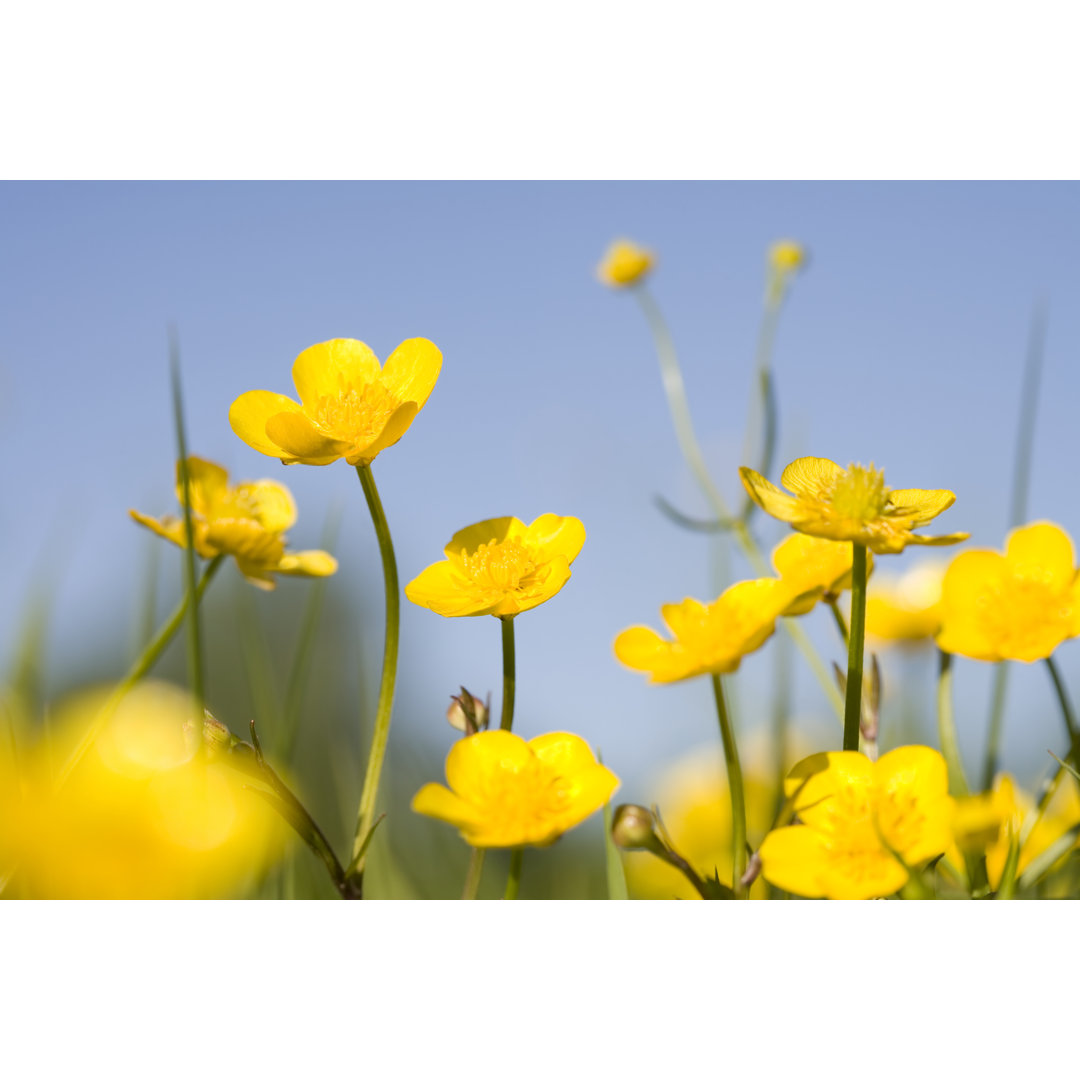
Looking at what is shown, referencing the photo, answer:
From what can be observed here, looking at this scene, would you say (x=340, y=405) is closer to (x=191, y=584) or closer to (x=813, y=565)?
(x=191, y=584)

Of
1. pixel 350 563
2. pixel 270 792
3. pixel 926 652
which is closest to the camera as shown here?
pixel 270 792

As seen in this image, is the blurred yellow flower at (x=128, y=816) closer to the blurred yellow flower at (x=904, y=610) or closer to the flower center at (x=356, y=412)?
the flower center at (x=356, y=412)

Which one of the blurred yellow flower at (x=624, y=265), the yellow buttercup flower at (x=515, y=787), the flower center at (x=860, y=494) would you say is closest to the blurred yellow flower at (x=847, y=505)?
the flower center at (x=860, y=494)

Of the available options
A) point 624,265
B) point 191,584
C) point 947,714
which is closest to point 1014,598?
point 947,714
